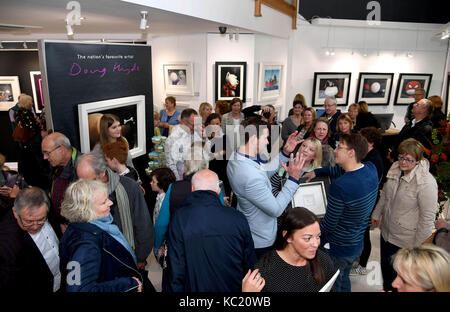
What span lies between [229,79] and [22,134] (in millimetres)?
4311

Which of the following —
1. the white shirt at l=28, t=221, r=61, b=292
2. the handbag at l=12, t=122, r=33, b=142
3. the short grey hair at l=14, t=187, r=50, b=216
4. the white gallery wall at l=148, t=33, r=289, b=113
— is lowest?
the white shirt at l=28, t=221, r=61, b=292

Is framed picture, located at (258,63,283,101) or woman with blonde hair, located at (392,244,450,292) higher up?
framed picture, located at (258,63,283,101)

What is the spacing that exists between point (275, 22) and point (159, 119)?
3499mm

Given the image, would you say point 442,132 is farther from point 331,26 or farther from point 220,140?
point 331,26

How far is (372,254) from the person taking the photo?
4.36 metres

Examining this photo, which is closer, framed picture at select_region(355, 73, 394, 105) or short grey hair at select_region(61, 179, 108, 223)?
short grey hair at select_region(61, 179, 108, 223)

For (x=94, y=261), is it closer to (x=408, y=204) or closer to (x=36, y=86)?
(x=408, y=204)

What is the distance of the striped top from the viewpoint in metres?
2.62

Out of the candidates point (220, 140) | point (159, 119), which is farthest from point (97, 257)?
point (159, 119)

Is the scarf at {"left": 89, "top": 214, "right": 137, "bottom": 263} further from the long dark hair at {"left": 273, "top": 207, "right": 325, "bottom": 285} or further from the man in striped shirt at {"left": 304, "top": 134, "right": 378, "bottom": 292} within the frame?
the man in striped shirt at {"left": 304, "top": 134, "right": 378, "bottom": 292}

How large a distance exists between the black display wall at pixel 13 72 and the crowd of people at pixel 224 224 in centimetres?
458

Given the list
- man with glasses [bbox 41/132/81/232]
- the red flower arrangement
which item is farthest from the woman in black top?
the red flower arrangement

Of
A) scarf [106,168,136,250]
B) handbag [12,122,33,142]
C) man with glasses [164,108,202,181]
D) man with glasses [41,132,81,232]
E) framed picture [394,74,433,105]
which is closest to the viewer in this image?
scarf [106,168,136,250]

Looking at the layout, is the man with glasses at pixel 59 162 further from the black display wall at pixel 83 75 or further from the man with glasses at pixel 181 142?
the man with glasses at pixel 181 142
